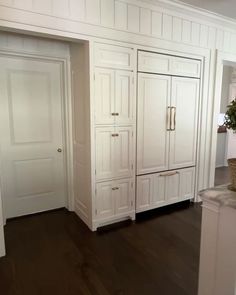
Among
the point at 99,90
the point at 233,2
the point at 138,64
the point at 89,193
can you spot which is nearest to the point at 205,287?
the point at 89,193

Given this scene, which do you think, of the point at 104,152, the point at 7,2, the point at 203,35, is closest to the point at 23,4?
the point at 7,2

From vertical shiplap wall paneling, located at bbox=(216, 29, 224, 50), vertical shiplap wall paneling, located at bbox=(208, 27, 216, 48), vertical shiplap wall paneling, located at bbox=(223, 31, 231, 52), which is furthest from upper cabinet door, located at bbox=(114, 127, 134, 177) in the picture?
vertical shiplap wall paneling, located at bbox=(223, 31, 231, 52)

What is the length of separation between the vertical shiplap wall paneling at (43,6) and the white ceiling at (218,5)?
5.40 ft

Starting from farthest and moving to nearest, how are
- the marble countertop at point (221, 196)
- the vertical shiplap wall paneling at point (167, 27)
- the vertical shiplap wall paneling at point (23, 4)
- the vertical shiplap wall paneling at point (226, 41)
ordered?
the vertical shiplap wall paneling at point (226, 41)
the vertical shiplap wall paneling at point (167, 27)
the vertical shiplap wall paneling at point (23, 4)
the marble countertop at point (221, 196)

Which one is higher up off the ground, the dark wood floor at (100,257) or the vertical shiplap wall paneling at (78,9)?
the vertical shiplap wall paneling at (78,9)

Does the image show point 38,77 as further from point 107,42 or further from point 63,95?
point 107,42

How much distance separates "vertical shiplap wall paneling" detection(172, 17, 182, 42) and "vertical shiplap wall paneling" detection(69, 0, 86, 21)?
124 centimetres

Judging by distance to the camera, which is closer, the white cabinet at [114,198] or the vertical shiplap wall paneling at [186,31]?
the white cabinet at [114,198]

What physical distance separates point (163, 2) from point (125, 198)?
8.03ft

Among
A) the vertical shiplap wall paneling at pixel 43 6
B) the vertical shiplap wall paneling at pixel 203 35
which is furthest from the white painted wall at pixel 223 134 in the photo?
the vertical shiplap wall paneling at pixel 43 6

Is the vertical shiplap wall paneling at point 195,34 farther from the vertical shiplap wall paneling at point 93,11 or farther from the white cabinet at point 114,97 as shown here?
the vertical shiplap wall paneling at point 93,11

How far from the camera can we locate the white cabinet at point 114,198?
2.78m

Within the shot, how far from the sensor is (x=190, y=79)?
3238 mm

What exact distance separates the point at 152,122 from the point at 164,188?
973mm
